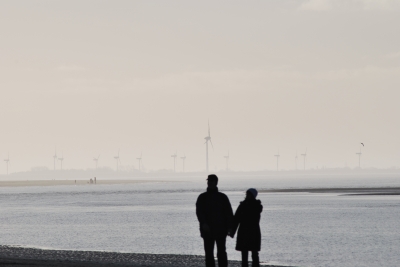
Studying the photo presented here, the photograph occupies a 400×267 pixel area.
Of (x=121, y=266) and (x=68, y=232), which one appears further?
(x=68, y=232)

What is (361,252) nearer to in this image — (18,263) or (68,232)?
(18,263)

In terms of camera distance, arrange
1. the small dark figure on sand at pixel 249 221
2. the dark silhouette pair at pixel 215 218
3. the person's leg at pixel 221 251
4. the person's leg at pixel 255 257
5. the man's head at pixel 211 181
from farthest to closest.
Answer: the person's leg at pixel 255 257 → the small dark figure on sand at pixel 249 221 → the person's leg at pixel 221 251 → the dark silhouette pair at pixel 215 218 → the man's head at pixel 211 181

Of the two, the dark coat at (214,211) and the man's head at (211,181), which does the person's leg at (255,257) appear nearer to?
the dark coat at (214,211)

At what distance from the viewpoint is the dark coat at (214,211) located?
18.5 meters

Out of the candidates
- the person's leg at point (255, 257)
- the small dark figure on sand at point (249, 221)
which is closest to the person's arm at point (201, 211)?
the small dark figure on sand at point (249, 221)

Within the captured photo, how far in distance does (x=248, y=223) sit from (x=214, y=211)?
60.7 inches

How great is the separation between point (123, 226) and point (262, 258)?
28563 millimetres

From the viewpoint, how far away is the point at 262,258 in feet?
121

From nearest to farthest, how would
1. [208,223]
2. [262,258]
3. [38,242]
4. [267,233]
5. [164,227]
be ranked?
[208,223] → [262,258] → [38,242] → [267,233] → [164,227]

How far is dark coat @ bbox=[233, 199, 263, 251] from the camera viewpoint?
1945 centimetres

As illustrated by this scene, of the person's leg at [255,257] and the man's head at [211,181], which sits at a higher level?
the man's head at [211,181]

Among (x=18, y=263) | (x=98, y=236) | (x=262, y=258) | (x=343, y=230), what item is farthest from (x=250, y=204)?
(x=343, y=230)

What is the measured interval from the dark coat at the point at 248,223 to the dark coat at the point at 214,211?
2.56 feet

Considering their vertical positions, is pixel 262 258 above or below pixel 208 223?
below
